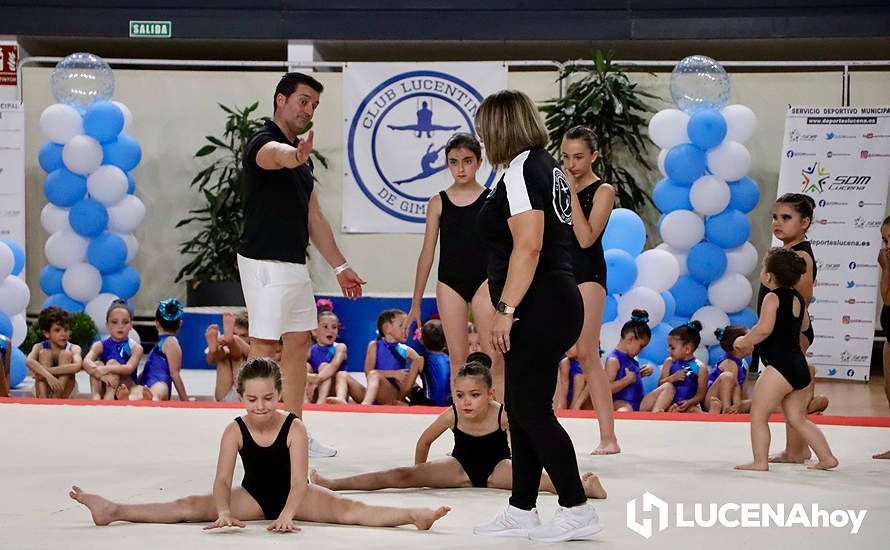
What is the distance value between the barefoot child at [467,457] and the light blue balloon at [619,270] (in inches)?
140

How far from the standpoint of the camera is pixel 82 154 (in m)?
8.35

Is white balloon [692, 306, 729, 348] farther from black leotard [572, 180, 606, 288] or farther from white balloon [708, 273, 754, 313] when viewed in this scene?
black leotard [572, 180, 606, 288]

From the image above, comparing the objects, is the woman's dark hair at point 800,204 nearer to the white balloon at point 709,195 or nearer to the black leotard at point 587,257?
the black leotard at point 587,257

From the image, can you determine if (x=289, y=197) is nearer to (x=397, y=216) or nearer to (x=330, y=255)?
(x=330, y=255)

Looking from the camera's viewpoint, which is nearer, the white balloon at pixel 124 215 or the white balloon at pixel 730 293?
the white balloon at pixel 730 293

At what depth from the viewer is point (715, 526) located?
322cm

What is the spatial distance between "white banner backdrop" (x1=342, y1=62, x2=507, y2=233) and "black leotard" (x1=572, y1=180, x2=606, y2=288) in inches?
194

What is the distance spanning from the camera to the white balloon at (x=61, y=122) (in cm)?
837

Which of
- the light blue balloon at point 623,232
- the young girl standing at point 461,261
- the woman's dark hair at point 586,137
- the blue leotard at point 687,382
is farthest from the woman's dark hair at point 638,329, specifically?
the woman's dark hair at point 586,137

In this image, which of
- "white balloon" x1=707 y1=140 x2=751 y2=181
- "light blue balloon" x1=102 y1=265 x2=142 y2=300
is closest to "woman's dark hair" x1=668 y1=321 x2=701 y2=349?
"white balloon" x1=707 y1=140 x2=751 y2=181

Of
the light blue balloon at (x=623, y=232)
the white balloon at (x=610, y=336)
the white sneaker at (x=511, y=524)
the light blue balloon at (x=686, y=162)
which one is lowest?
the white sneaker at (x=511, y=524)

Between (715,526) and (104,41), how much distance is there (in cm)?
906

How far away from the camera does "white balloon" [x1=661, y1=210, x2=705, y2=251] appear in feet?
26.4

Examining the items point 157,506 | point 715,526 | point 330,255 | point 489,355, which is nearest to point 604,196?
point 489,355
